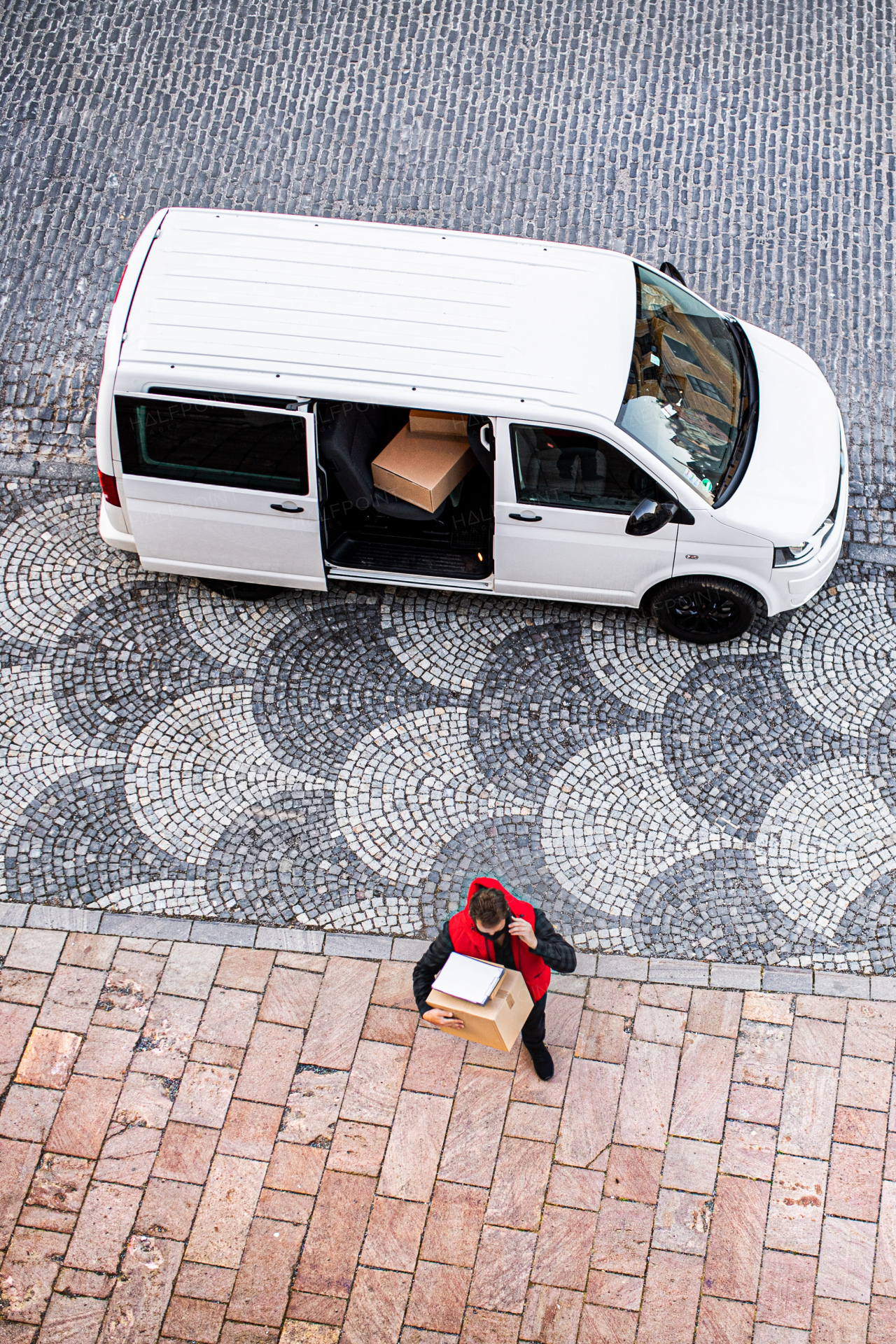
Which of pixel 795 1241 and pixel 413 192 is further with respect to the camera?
pixel 413 192

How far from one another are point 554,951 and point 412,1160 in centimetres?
162

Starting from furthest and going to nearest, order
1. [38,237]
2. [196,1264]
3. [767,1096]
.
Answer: [38,237], [767,1096], [196,1264]

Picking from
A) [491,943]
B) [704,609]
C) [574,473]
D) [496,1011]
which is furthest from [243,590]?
[496,1011]

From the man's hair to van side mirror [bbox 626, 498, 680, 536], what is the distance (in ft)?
8.80

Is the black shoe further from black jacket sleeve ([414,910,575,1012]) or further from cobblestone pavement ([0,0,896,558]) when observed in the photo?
cobblestone pavement ([0,0,896,558])

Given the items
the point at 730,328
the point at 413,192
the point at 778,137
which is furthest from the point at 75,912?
the point at 778,137

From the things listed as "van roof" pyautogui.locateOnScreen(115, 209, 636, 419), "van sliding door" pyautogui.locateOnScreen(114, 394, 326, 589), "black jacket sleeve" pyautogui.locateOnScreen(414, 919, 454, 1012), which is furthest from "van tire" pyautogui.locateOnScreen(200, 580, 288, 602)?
"black jacket sleeve" pyautogui.locateOnScreen(414, 919, 454, 1012)

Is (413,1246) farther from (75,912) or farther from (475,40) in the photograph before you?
(475,40)

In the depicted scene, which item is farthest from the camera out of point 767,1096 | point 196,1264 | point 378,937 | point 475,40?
point 475,40

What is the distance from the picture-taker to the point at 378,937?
261 inches

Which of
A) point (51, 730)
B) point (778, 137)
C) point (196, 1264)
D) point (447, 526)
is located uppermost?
point (778, 137)

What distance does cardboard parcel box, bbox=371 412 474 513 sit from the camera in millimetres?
6946

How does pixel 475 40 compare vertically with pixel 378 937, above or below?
above

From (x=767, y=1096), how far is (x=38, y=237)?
29.2 ft
